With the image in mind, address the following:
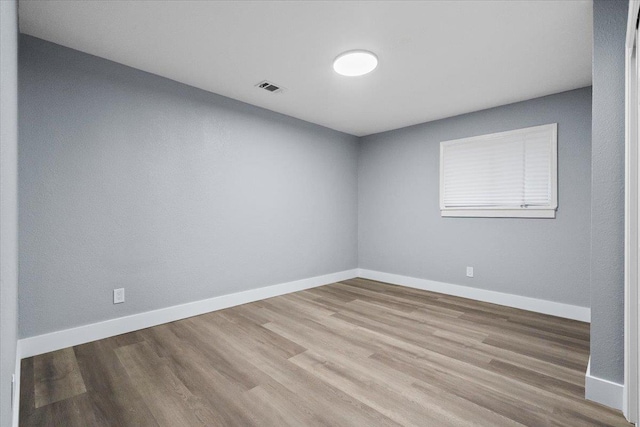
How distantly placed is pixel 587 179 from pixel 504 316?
1670mm

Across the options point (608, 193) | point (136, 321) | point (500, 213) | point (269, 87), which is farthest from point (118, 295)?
point (500, 213)

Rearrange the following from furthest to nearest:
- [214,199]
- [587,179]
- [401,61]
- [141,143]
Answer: [214,199], [587,179], [141,143], [401,61]

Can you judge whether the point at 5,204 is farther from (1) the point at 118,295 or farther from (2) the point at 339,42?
(2) the point at 339,42

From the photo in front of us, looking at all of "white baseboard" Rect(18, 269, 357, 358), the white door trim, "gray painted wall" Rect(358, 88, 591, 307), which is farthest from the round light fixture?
"white baseboard" Rect(18, 269, 357, 358)

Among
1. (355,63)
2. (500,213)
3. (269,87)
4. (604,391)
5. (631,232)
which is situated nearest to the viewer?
(631,232)

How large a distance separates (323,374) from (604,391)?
166 centimetres

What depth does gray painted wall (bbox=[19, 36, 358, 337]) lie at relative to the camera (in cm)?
231

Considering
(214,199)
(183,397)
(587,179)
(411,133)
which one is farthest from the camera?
(411,133)

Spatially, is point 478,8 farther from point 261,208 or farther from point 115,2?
point 261,208

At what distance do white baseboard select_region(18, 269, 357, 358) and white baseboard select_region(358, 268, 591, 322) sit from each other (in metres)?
1.62

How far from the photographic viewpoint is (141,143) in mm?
2818

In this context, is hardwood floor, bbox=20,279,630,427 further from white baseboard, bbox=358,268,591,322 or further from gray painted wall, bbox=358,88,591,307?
gray painted wall, bbox=358,88,591,307

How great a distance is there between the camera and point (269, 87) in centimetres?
320

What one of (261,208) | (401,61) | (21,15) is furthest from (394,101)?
(21,15)
